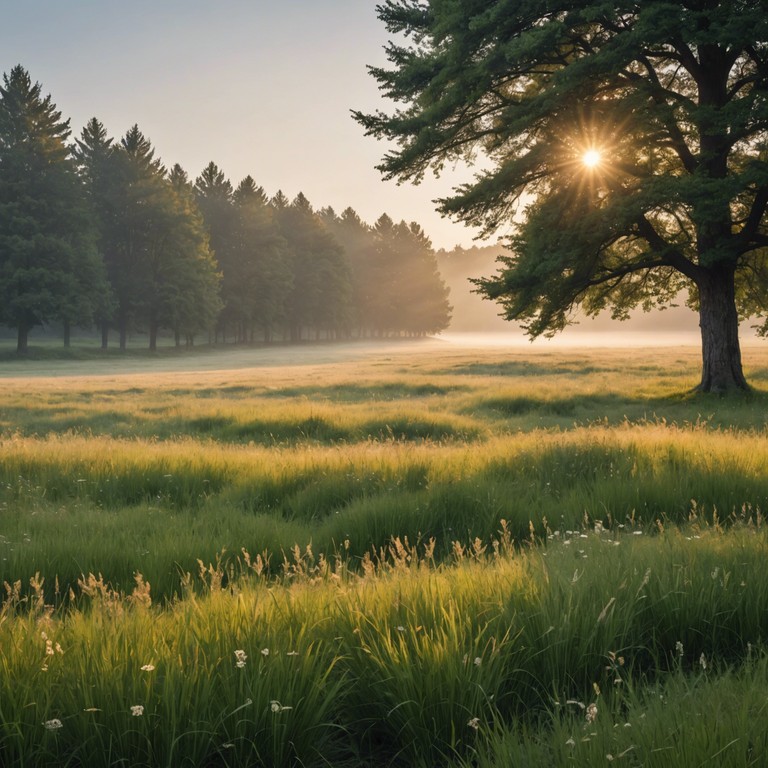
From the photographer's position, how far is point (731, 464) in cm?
628

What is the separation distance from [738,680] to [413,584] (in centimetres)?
146

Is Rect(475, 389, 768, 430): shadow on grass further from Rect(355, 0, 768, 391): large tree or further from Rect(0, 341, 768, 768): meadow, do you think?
Rect(0, 341, 768, 768): meadow

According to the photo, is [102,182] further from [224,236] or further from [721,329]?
[721,329]

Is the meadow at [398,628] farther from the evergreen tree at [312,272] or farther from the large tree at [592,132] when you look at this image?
the evergreen tree at [312,272]

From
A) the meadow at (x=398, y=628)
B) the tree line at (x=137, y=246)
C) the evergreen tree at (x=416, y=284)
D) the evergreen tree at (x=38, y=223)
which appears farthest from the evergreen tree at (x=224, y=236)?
the meadow at (x=398, y=628)

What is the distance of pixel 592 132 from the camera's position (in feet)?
52.3

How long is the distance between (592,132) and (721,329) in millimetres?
6633

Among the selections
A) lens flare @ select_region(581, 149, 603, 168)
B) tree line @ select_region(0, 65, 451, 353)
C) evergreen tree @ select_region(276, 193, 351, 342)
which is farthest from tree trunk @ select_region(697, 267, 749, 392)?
evergreen tree @ select_region(276, 193, 351, 342)

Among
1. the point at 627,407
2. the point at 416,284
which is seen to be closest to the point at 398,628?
the point at 627,407

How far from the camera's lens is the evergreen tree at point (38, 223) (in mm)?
55406

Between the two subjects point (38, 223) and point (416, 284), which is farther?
point (416, 284)

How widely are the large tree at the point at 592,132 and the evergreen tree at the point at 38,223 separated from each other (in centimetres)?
4870

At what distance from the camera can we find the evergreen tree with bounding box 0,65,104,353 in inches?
2181

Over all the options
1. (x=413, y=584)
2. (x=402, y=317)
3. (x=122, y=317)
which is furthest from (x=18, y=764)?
(x=402, y=317)
